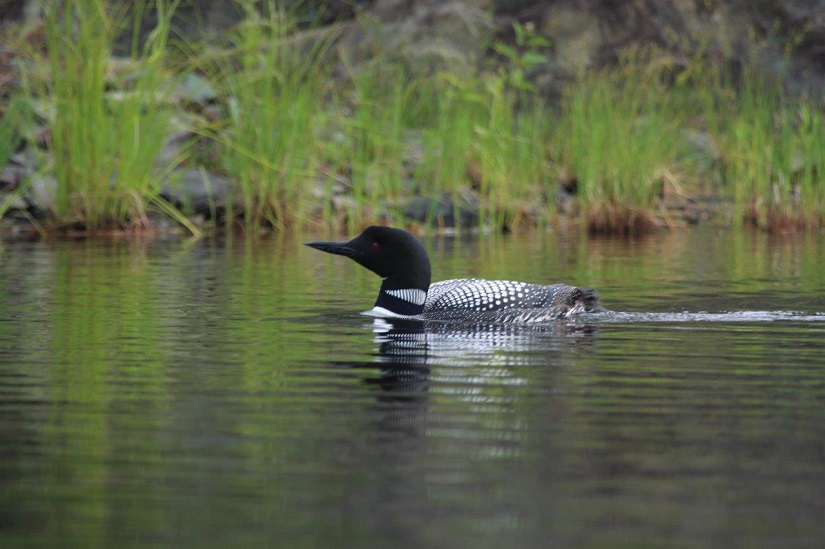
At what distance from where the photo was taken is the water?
108 inches

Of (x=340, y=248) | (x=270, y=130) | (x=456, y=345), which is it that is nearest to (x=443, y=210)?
(x=270, y=130)

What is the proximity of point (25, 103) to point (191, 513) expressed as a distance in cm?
893

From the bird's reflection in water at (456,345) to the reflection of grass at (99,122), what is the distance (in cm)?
488

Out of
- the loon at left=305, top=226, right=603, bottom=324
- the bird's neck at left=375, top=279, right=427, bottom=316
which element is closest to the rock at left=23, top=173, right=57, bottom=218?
the loon at left=305, top=226, right=603, bottom=324

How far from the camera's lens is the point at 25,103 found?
36.7 ft

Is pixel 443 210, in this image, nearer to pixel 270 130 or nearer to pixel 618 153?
pixel 618 153

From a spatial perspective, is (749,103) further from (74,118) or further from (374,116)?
(74,118)

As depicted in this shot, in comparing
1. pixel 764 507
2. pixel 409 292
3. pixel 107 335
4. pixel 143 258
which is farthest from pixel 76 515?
pixel 143 258

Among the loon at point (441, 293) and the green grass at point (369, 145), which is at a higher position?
the green grass at point (369, 145)

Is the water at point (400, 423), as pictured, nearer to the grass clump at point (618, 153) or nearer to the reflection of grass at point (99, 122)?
the reflection of grass at point (99, 122)

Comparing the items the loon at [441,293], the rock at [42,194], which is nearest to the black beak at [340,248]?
the loon at [441,293]

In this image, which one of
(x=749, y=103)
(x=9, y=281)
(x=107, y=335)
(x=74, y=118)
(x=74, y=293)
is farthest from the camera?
(x=749, y=103)

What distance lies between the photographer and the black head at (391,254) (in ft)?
22.3

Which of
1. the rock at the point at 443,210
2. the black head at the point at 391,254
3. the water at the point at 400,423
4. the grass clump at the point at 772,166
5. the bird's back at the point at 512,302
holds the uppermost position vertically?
the grass clump at the point at 772,166
